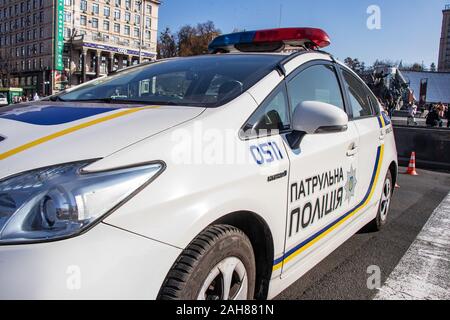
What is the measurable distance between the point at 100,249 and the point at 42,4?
83.4 m

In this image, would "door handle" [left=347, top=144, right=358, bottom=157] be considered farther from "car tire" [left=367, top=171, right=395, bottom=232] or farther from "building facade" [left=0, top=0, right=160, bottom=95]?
"building facade" [left=0, top=0, right=160, bottom=95]

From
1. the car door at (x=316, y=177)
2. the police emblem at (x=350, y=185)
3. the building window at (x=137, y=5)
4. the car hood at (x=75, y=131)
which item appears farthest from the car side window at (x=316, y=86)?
the building window at (x=137, y=5)

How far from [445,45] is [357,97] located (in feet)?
291

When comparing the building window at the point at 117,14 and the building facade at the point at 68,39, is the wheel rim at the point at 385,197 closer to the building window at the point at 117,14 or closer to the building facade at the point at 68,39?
the building facade at the point at 68,39

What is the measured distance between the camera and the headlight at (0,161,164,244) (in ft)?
4.12

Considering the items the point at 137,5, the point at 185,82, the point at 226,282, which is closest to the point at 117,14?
the point at 137,5

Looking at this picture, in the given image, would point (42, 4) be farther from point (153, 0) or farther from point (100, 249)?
point (100, 249)

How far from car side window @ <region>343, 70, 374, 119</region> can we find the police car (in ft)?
0.99

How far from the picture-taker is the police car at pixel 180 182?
1272 mm

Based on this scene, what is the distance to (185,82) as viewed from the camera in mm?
2516

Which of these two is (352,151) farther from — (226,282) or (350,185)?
(226,282)

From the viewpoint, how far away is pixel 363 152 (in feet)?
9.93

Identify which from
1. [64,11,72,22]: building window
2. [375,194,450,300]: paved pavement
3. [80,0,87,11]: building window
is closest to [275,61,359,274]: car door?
[375,194,450,300]: paved pavement

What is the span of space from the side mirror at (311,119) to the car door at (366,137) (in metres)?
0.90
